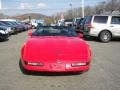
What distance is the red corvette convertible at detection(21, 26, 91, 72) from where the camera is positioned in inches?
298

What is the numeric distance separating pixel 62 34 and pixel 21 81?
2.86 metres

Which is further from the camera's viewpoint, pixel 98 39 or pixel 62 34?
pixel 98 39

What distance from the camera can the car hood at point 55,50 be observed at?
7.71 m

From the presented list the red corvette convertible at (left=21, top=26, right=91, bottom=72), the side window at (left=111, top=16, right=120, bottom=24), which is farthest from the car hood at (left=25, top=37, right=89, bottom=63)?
the side window at (left=111, top=16, right=120, bottom=24)

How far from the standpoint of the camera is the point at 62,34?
9633 millimetres

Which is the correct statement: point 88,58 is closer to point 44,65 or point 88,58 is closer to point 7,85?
point 44,65

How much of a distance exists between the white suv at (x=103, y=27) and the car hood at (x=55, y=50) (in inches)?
385

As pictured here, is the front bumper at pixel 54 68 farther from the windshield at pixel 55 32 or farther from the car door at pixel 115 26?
the car door at pixel 115 26

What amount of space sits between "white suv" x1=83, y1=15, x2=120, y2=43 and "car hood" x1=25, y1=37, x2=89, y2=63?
32.1ft

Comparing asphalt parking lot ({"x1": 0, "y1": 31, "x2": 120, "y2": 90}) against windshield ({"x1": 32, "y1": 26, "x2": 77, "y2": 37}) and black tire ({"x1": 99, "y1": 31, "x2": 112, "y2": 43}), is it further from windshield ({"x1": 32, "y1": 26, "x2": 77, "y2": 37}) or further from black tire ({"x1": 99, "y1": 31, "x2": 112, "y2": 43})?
black tire ({"x1": 99, "y1": 31, "x2": 112, "y2": 43})

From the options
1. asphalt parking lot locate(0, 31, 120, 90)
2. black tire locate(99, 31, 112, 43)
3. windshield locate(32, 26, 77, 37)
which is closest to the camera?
asphalt parking lot locate(0, 31, 120, 90)

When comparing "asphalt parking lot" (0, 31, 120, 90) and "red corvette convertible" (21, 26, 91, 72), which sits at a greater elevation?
"red corvette convertible" (21, 26, 91, 72)

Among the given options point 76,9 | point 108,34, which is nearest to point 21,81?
point 108,34

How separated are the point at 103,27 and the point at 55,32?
30.2ft
